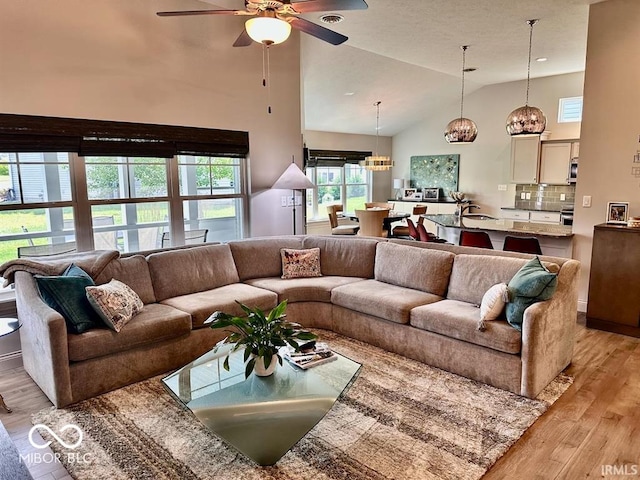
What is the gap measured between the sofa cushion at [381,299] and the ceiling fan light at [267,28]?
2.14m

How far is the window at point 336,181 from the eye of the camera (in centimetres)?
917

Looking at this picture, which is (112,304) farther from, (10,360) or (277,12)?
(277,12)

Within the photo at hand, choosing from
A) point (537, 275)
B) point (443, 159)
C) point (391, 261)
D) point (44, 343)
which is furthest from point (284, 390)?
point (443, 159)

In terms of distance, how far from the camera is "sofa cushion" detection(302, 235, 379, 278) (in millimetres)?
4391

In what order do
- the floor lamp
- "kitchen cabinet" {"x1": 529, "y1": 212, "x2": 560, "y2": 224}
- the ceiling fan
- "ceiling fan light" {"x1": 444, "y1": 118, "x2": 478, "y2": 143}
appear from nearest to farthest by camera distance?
1. the ceiling fan
2. the floor lamp
3. "ceiling fan light" {"x1": 444, "y1": 118, "x2": 478, "y2": 143}
4. "kitchen cabinet" {"x1": 529, "y1": 212, "x2": 560, "y2": 224}

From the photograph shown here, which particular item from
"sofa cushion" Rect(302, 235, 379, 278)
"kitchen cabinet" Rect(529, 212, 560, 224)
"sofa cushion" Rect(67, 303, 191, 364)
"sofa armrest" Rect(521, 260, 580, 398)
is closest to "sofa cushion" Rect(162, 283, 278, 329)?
"sofa cushion" Rect(67, 303, 191, 364)

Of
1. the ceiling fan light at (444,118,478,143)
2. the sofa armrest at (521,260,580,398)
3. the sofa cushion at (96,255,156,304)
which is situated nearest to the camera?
the sofa armrest at (521,260,580,398)

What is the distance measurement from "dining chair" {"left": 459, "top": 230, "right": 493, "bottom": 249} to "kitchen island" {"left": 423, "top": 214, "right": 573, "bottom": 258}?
0.15m

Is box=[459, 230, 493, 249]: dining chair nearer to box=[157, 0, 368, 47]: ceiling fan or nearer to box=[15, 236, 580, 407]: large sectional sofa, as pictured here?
box=[15, 236, 580, 407]: large sectional sofa

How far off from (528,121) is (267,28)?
339 cm

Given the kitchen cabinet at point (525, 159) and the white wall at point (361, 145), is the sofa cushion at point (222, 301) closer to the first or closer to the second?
the white wall at point (361, 145)

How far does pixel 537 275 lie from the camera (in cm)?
287

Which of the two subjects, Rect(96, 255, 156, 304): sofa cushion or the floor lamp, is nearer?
Rect(96, 255, 156, 304): sofa cushion

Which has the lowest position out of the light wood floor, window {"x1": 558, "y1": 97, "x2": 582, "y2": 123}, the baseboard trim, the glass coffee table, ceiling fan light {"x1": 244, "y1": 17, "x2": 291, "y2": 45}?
the light wood floor
